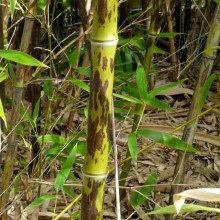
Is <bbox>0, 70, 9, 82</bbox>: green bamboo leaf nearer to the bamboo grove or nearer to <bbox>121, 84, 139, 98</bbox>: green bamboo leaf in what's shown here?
the bamboo grove

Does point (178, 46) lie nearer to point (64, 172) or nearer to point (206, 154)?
point (206, 154)

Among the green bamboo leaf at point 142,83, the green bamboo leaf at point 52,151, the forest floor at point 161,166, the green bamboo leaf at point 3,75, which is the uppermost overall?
the green bamboo leaf at point 3,75

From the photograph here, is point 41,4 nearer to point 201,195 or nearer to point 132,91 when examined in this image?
point 132,91

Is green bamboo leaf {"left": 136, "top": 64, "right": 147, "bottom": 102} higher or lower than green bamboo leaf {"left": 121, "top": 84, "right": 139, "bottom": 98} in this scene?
higher

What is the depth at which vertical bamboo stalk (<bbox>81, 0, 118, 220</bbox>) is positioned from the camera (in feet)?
2.10

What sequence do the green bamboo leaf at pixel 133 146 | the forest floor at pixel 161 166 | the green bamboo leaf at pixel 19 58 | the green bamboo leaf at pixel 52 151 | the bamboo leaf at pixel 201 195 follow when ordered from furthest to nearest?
the forest floor at pixel 161 166 < the green bamboo leaf at pixel 52 151 < the green bamboo leaf at pixel 133 146 < the green bamboo leaf at pixel 19 58 < the bamboo leaf at pixel 201 195

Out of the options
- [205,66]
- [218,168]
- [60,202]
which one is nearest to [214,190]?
[205,66]

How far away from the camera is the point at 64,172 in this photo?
1021mm

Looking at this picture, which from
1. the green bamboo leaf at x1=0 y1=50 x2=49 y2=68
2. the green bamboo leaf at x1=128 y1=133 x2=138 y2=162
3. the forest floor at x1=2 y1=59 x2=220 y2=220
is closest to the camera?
the green bamboo leaf at x1=0 y1=50 x2=49 y2=68

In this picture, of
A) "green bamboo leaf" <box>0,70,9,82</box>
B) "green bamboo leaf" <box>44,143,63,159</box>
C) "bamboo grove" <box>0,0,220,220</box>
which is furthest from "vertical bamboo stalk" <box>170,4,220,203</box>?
"green bamboo leaf" <box>0,70,9,82</box>

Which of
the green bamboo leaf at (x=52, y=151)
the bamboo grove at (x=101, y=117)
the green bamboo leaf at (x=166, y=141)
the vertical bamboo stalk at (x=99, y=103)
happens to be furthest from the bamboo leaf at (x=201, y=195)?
the green bamboo leaf at (x=52, y=151)

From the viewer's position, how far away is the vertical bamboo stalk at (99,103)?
64cm

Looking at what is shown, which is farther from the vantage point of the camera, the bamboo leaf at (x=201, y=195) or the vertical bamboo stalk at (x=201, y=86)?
the vertical bamboo stalk at (x=201, y=86)

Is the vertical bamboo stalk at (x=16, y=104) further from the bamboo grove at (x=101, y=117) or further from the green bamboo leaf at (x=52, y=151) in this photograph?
the green bamboo leaf at (x=52, y=151)
